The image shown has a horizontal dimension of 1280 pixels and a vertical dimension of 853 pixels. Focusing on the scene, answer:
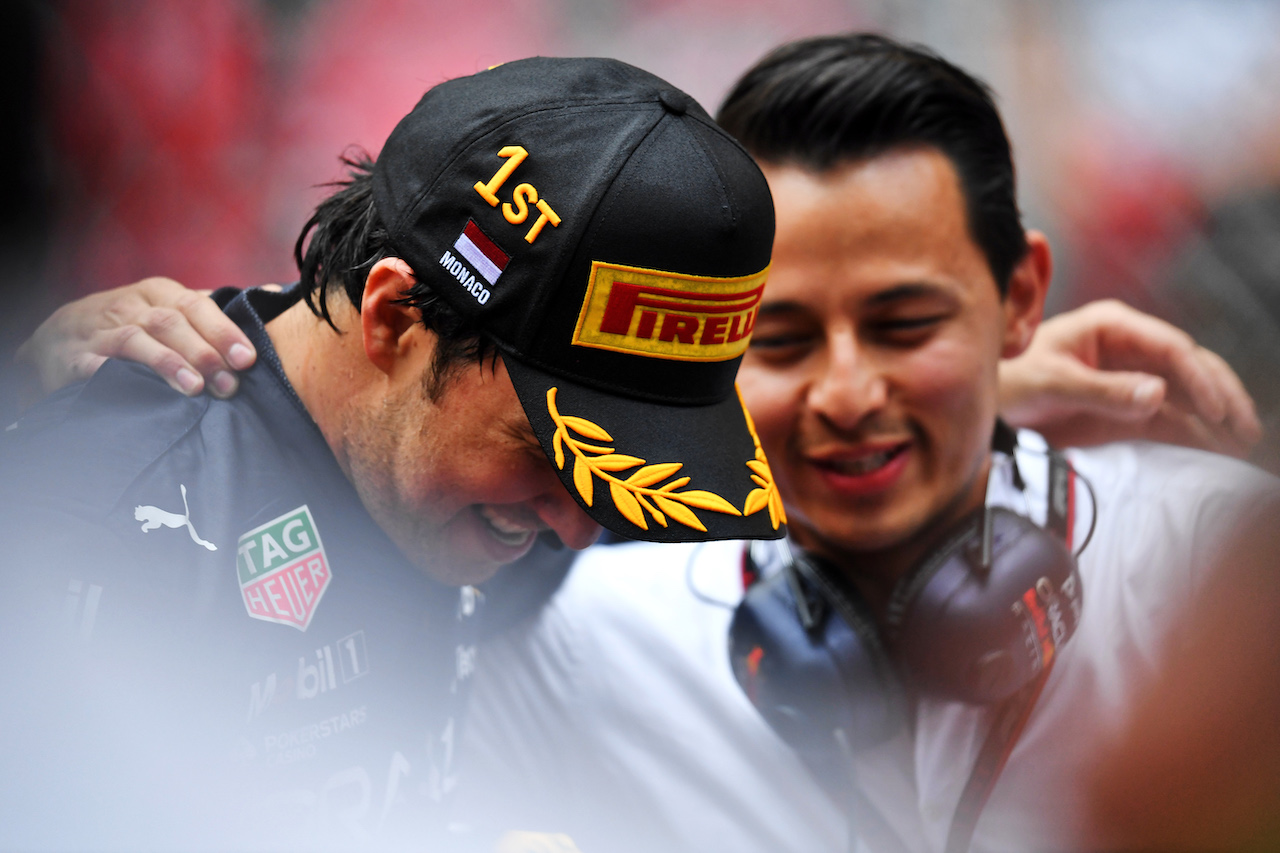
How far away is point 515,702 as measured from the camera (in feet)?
3.99

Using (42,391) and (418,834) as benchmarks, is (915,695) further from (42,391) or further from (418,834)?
(42,391)

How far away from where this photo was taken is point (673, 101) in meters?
0.71

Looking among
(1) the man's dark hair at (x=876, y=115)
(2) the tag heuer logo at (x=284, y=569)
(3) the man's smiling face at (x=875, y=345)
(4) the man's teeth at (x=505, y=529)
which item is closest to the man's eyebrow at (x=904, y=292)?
(3) the man's smiling face at (x=875, y=345)

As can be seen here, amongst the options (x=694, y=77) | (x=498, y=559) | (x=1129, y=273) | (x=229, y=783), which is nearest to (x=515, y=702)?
(x=498, y=559)

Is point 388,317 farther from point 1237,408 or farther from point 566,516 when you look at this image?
point 1237,408

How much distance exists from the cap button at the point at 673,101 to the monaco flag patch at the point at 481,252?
0.59 feet

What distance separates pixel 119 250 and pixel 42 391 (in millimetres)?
219

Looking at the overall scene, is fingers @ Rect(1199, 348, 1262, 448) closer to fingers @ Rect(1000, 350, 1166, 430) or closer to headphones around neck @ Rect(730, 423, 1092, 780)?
fingers @ Rect(1000, 350, 1166, 430)

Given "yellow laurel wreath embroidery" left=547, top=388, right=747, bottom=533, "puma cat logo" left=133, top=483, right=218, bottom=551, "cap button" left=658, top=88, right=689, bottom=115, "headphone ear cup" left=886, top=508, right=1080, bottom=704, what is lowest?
"headphone ear cup" left=886, top=508, right=1080, bottom=704

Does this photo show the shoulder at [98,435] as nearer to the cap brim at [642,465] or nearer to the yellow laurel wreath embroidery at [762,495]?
the cap brim at [642,465]

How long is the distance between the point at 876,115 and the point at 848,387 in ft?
1.08

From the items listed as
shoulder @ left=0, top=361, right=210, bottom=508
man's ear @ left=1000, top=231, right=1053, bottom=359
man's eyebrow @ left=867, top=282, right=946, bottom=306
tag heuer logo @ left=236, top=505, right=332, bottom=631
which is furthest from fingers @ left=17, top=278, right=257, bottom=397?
man's ear @ left=1000, top=231, right=1053, bottom=359

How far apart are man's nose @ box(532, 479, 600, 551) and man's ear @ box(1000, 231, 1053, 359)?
695 mm

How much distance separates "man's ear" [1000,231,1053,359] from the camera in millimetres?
1179
